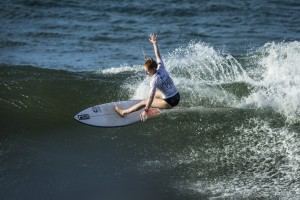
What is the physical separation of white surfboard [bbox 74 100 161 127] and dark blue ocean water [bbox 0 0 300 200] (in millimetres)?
322

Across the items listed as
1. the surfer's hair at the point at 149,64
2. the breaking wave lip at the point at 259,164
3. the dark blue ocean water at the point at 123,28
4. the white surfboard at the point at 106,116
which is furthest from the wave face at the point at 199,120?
the dark blue ocean water at the point at 123,28

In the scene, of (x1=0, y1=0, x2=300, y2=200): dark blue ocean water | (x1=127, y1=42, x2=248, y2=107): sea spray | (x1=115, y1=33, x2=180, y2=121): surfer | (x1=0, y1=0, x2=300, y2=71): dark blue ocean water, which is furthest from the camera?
(x1=0, y1=0, x2=300, y2=71): dark blue ocean water

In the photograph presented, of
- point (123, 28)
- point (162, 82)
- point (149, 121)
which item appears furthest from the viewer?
point (123, 28)

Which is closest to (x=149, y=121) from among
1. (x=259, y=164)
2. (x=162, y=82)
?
(x=162, y=82)

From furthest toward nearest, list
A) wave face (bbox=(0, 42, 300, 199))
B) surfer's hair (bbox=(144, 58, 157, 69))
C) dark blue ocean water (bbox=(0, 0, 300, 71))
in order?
dark blue ocean water (bbox=(0, 0, 300, 71)) < surfer's hair (bbox=(144, 58, 157, 69)) < wave face (bbox=(0, 42, 300, 199))

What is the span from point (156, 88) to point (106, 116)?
1498 mm

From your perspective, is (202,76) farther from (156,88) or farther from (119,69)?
(156,88)

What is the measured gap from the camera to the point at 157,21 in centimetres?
2428

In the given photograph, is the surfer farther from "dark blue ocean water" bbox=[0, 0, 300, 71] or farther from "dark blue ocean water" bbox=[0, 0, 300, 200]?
"dark blue ocean water" bbox=[0, 0, 300, 71]

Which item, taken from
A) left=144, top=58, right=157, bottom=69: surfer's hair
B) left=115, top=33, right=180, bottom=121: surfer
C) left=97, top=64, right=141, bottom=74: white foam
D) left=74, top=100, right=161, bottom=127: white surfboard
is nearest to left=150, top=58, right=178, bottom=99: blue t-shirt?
left=115, top=33, right=180, bottom=121: surfer

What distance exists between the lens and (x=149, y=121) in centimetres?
1301

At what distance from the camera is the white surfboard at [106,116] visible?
39.8ft

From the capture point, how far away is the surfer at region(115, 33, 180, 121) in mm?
11094

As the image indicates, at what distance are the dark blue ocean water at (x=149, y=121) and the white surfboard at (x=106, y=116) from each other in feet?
1.06
